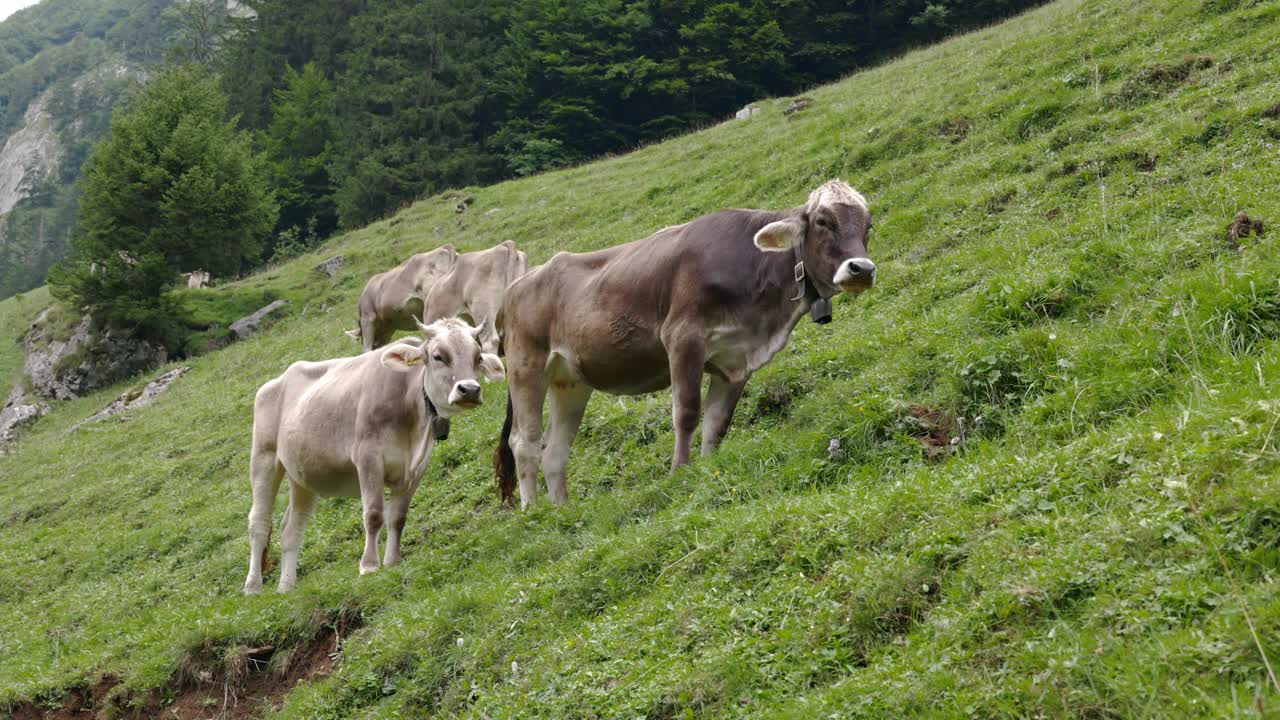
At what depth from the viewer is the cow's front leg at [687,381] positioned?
8367mm

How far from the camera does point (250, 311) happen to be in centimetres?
3178

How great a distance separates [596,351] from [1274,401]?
561 cm

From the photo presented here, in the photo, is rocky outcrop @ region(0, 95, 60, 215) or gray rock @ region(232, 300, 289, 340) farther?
rocky outcrop @ region(0, 95, 60, 215)

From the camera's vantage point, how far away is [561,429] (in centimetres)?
1010

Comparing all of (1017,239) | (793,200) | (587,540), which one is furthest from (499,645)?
(793,200)

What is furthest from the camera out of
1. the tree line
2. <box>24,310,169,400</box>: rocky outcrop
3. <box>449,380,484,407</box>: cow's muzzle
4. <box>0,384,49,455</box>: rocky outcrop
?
the tree line

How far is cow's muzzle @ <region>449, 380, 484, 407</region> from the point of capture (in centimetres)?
891

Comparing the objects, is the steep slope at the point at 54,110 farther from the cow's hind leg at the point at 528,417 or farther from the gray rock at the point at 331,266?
the cow's hind leg at the point at 528,417

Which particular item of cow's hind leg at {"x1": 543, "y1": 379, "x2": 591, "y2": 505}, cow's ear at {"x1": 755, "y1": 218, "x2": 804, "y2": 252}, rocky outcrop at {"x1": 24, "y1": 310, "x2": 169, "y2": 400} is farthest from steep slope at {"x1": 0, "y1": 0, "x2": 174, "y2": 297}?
cow's ear at {"x1": 755, "y1": 218, "x2": 804, "y2": 252}

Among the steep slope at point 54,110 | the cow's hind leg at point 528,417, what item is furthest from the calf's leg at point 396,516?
the steep slope at point 54,110

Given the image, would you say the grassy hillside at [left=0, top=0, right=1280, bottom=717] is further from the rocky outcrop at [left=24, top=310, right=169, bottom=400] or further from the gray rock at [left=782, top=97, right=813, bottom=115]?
the rocky outcrop at [left=24, top=310, right=169, bottom=400]

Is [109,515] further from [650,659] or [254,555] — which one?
[650,659]

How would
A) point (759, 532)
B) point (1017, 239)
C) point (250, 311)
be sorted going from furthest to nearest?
1. point (250, 311)
2. point (1017, 239)
3. point (759, 532)

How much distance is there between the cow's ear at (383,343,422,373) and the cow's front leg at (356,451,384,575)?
89 cm
